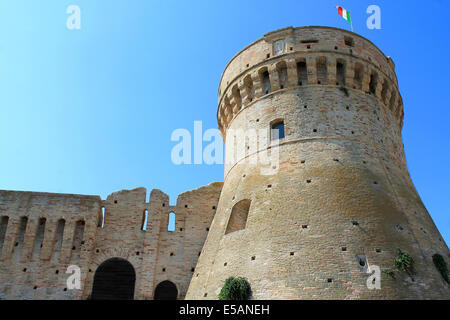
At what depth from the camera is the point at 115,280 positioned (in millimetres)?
18531

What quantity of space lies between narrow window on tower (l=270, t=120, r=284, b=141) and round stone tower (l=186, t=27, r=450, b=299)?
0.04 meters

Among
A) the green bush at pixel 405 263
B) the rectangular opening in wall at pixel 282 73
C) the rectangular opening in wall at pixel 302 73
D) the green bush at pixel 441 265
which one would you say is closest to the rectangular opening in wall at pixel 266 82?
the rectangular opening in wall at pixel 282 73

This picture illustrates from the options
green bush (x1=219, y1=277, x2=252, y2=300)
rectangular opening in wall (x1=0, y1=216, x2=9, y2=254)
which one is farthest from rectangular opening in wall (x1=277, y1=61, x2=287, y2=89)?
rectangular opening in wall (x1=0, y1=216, x2=9, y2=254)

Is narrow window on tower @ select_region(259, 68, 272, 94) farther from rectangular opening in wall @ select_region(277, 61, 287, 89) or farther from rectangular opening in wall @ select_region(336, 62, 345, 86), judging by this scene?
rectangular opening in wall @ select_region(336, 62, 345, 86)

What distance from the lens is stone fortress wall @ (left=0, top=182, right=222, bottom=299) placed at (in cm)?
1719

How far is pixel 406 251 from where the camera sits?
12.5m

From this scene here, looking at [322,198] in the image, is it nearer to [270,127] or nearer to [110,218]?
[270,127]

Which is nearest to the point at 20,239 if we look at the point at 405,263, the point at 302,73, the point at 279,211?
the point at 279,211

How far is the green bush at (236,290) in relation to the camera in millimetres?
12055

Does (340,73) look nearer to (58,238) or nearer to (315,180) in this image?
(315,180)

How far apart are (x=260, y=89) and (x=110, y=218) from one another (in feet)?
29.8

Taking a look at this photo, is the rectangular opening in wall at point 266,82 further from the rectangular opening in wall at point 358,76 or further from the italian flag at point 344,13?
the italian flag at point 344,13

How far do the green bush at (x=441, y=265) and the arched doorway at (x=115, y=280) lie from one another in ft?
41.1
